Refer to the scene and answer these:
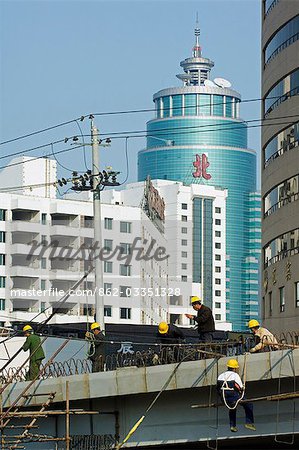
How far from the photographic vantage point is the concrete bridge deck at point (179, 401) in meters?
23.5

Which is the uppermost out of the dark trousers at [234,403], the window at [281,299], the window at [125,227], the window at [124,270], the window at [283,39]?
the window at [283,39]

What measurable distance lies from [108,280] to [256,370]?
361 feet

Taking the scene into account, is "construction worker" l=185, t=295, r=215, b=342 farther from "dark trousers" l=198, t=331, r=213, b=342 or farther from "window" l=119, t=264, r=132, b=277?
"window" l=119, t=264, r=132, b=277

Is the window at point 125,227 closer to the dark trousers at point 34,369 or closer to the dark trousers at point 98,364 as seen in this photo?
the dark trousers at point 34,369

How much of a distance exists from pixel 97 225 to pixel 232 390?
23.1 meters

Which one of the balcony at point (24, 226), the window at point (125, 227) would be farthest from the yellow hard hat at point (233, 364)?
the window at point (125, 227)

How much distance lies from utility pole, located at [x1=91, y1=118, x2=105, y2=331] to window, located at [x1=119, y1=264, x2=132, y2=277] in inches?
3339

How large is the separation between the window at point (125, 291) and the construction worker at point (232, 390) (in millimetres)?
108587

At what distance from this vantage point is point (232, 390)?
919 inches

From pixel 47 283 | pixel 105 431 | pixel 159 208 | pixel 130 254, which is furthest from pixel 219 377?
pixel 159 208

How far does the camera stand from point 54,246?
131750mm

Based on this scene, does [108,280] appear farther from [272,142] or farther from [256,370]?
[256,370]

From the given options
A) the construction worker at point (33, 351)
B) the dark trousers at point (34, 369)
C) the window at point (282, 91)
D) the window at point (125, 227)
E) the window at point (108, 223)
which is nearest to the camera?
the construction worker at point (33, 351)

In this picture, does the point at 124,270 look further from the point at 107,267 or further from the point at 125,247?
the point at 125,247
